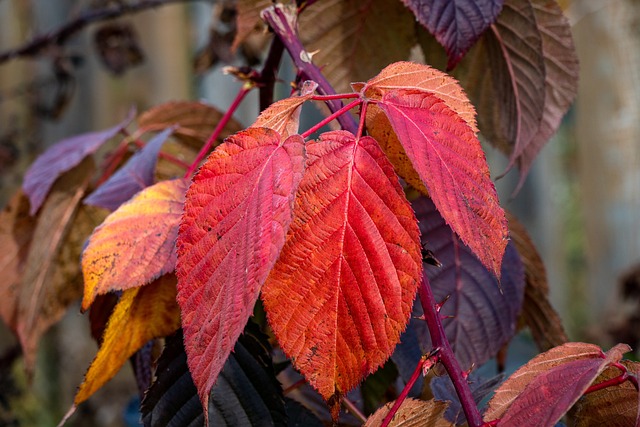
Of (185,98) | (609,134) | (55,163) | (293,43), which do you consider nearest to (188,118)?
(55,163)

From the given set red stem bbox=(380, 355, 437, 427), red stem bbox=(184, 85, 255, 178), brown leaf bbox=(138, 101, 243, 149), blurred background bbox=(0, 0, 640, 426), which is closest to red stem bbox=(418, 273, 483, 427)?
red stem bbox=(380, 355, 437, 427)

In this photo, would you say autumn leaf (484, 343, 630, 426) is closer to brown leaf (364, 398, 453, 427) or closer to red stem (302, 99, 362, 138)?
brown leaf (364, 398, 453, 427)

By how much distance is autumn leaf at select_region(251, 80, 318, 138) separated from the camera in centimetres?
35

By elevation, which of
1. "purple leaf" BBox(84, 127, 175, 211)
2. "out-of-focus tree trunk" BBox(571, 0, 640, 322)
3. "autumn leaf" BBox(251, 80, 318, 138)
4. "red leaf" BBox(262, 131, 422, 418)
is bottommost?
"out-of-focus tree trunk" BBox(571, 0, 640, 322)

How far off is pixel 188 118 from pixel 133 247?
0.28 m

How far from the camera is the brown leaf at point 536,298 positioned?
54 cm

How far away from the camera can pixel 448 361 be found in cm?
35

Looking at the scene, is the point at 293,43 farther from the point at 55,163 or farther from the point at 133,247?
the point at 55,163

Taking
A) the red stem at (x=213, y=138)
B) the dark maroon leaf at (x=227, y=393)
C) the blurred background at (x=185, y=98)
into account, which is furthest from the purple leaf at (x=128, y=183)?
the blurred background at (x=185, y=98)

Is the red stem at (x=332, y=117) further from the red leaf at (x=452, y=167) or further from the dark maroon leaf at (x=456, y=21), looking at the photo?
the dark maroon leaf at (x=456, y=21)

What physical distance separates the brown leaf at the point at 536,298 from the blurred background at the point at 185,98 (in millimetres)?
342

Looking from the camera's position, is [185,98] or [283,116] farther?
[185,98]

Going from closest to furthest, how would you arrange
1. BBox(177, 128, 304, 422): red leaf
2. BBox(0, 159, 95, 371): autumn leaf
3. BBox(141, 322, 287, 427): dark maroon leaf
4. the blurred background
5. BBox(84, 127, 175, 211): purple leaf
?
1. BBox(177, 128, 304, 422): red leaf
2. BBox(141, 322, 287, 427): dark maroon leaf
3. BBox(84, 127, 175, 211): purple leaf
4. BBox(0, 159, 95, 371): autumn leaf
5. the blurred background

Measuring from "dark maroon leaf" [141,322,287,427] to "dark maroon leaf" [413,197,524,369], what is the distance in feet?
0.46
